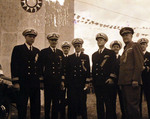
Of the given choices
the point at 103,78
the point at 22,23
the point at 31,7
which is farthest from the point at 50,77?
the point at 31,7

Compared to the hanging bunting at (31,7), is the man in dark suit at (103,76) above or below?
below

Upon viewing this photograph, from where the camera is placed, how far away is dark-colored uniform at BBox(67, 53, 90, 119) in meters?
4.95

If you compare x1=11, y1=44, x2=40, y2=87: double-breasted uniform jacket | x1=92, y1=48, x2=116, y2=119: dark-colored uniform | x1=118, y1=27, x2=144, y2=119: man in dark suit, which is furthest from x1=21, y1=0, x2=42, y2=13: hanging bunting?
x1=118, y1=27, x2=144, y2=119: man in dark suit

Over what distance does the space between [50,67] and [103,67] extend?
124 centimetres

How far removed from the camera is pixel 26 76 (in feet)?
14.3

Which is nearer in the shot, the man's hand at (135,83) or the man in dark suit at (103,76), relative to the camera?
the man's hand at (135,83)

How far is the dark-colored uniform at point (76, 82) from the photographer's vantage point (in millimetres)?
4949

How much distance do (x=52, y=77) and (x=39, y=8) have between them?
4.04 metres

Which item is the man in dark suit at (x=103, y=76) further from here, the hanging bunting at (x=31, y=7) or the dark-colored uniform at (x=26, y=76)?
the hanging bunting at (x=31, y=7)

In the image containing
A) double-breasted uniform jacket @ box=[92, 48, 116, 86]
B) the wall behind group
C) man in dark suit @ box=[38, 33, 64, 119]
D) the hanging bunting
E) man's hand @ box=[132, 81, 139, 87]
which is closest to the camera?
man's hand @ box=[132, 81, 139, 87]

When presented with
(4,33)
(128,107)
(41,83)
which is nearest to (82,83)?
(41,83)

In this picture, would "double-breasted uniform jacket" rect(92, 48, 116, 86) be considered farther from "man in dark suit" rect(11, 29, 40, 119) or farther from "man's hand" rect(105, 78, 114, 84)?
"man in dark suit" rect(11, 29, 40, 119)

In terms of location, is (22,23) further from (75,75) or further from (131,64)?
(131,64)

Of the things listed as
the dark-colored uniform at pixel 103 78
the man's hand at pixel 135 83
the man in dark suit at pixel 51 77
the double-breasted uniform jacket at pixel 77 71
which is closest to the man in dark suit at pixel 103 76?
the dark-colored uniform at pixel 103 78
